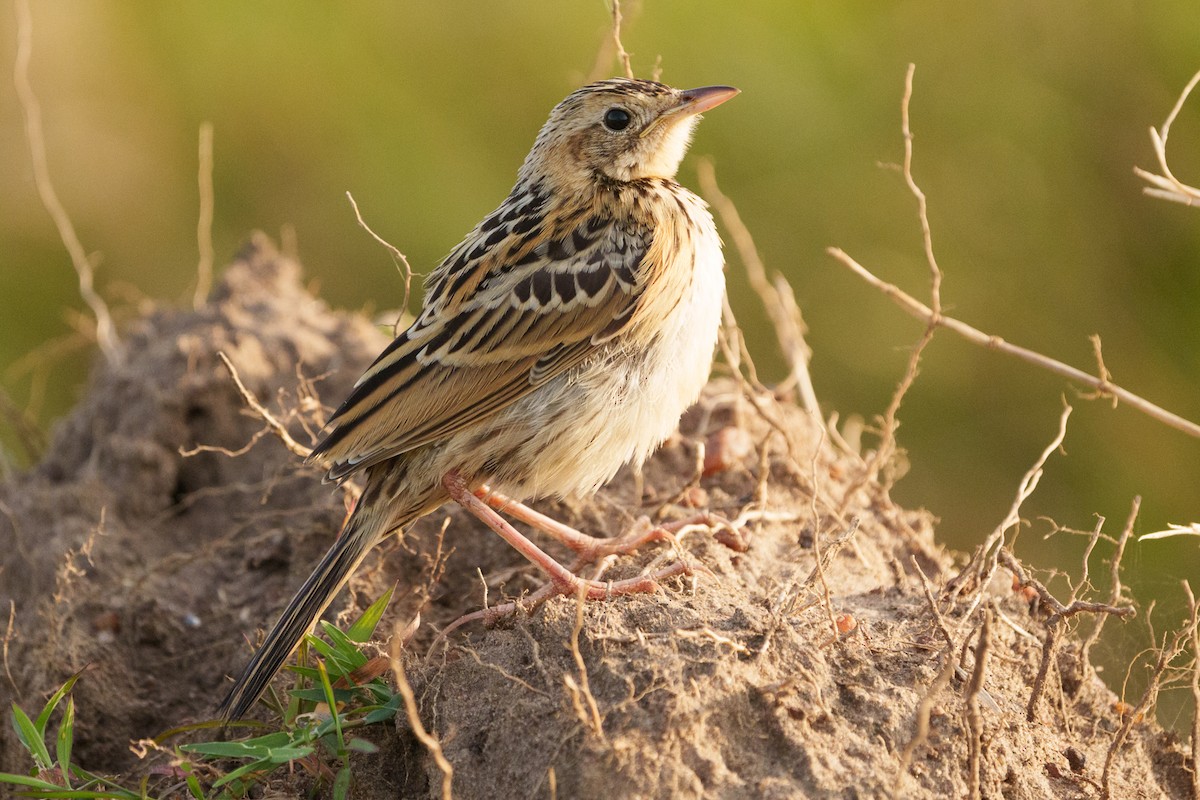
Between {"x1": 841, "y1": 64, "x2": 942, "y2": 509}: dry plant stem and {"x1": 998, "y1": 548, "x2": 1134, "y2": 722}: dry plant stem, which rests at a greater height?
{"x1": 841, "y1": 64, "x2": 942, "y2": 509}: dry plant stem

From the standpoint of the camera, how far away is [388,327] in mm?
5801

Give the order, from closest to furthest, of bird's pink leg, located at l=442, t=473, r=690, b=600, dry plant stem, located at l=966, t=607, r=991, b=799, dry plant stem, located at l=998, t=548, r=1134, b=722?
dry plant stem, located at l=966, t=607, r=991, b=799
dry plant stem, located at l=998, t=548, r=1134, b=722
bird's pink leg, located at l=442, t=473, r=690, b=600

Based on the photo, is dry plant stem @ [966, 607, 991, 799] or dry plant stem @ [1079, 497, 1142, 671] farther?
dry plant stem @ [1079, 497, 1142, 671]

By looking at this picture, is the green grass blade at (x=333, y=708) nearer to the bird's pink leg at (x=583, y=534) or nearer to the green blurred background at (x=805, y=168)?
the bird's pink leg at (x=583, y=534)

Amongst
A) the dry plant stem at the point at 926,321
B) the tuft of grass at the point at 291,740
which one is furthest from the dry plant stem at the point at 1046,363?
the tuft of grass at the point at 291,740

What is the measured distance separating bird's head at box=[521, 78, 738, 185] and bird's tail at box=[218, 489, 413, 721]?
4.92 ft

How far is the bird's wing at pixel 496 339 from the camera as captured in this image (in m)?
4.05

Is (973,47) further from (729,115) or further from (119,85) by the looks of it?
(119,85)

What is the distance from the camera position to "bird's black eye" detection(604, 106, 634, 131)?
4.60 metres

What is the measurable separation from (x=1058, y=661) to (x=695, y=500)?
1.39 m

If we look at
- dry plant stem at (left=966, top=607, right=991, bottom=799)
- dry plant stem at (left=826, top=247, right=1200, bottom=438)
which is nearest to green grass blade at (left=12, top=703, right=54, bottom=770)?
dry plant stem at (left=966, top=607, right=991, bottom=799)

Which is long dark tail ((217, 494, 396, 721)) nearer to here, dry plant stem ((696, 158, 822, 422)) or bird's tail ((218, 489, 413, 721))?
bird's tail ((218, 489, 413, 721))

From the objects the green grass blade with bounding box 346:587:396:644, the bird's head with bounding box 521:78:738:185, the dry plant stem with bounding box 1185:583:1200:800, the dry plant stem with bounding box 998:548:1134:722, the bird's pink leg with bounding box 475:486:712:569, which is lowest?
the dry plant stem with bounding box 1185:583:1200:800

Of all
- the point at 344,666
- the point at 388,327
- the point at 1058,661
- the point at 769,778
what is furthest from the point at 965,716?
the point at 388,327
